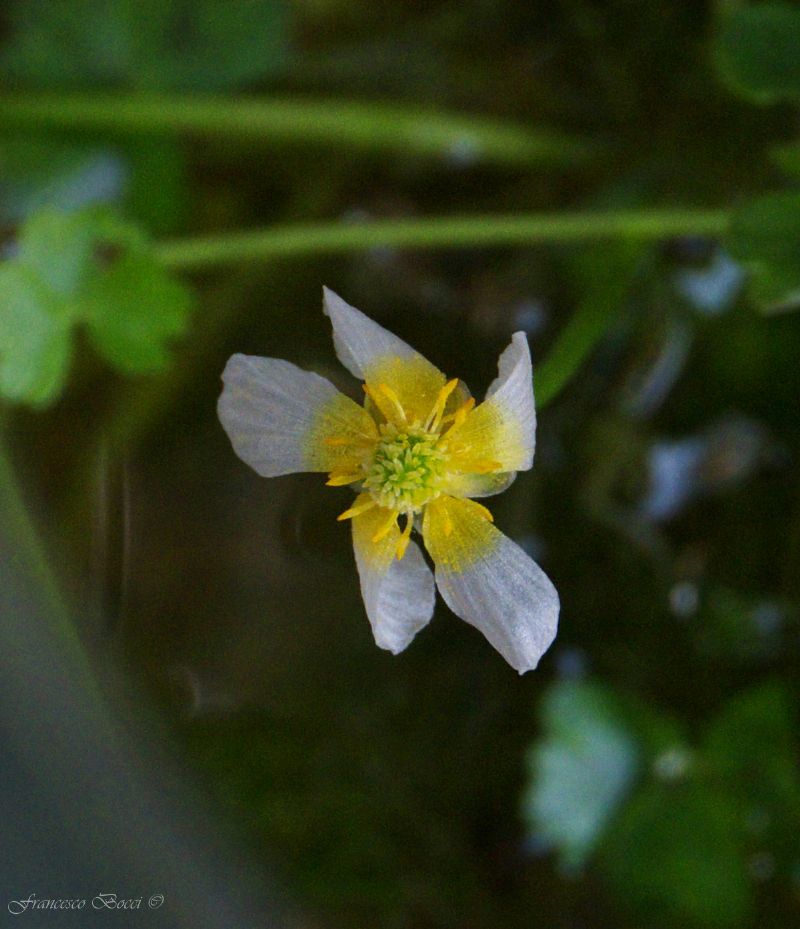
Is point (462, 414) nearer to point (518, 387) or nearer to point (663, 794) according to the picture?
point (518, 387)

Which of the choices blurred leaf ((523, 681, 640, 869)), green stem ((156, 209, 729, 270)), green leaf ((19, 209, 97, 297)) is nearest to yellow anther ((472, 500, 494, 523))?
green stem ((156, 209, 729, 270))

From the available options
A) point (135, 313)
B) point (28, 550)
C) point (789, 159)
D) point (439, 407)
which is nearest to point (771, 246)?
point (789, 159)

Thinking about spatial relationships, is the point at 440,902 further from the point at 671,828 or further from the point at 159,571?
the point at 159,571

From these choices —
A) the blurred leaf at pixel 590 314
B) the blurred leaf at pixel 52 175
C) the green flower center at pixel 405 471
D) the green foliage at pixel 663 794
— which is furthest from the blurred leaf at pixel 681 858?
the blurred leaf at pixel 52 175

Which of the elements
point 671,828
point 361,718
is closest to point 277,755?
point 361,718

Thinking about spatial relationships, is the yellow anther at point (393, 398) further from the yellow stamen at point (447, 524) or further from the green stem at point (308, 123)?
the green stem at point (308, 123)

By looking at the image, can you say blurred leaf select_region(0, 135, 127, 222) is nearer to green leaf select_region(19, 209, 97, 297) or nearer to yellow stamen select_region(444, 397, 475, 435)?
green leaf select_region(19, 209, 97, 297)
